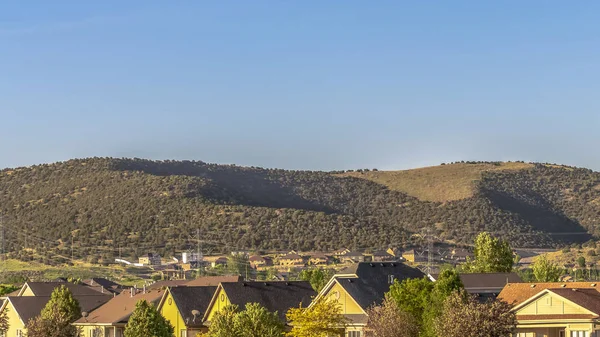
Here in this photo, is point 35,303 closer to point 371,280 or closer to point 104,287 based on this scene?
point 104,287

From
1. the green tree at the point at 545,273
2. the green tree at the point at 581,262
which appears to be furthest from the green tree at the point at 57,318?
the green tree at the point at 581,262

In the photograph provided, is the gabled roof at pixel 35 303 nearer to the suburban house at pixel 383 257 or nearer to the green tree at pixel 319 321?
the green tree at pixel 319 321

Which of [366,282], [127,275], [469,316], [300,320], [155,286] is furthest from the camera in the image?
[127,275]

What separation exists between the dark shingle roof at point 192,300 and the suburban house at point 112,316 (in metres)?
3.07

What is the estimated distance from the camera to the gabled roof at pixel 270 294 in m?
96.3

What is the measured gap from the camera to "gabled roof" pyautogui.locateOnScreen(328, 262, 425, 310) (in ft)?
302

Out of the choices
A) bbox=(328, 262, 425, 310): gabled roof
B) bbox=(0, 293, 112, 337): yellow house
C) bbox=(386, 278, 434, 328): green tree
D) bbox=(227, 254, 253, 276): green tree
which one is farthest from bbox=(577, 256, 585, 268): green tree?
bbox=(386, 278, 434, 328): green tree

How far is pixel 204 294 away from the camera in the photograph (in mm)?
101500

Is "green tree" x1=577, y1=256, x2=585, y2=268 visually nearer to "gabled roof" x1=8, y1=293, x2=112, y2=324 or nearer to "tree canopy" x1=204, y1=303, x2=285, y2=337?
"gabled roof" x1=8, y1=293, x2=112, y2=324

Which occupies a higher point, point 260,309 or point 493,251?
point 493,251

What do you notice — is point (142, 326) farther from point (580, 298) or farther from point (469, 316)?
point (580, 298)

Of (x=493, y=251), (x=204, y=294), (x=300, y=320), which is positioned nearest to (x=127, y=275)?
(x=493, y=251)

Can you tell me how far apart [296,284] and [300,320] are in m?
13.0

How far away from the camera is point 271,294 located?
323 feet
